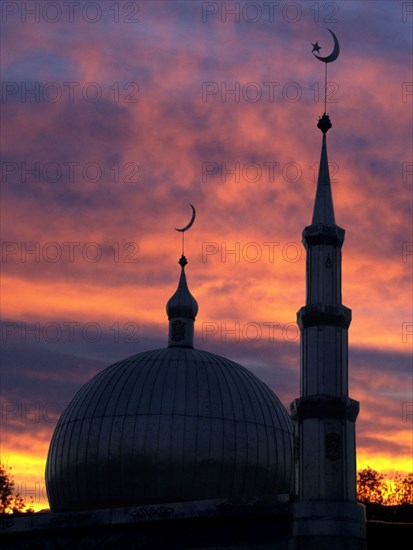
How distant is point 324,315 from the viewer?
141 ft

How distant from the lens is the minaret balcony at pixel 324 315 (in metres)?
43.0

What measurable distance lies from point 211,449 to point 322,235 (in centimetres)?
1208

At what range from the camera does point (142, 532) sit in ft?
148

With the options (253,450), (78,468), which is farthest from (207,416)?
(78,468)

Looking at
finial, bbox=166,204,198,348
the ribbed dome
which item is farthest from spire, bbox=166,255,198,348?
the ribbed dome

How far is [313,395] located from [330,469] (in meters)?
2.55

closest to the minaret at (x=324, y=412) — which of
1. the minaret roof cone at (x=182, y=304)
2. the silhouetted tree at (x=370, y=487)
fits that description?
the minaret roof cone at (x=182, y=304)

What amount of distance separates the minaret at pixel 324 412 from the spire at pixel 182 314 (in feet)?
57.7

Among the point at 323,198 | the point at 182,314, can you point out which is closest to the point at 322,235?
the point at 323,198

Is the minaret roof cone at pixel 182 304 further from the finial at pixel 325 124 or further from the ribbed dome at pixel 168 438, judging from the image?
the finial at pixel 325 124

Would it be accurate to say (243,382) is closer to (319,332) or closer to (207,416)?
(207,416)

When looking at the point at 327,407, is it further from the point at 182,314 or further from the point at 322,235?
the point at 182,314

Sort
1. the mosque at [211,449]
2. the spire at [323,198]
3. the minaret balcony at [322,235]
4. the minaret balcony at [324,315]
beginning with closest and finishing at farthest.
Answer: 1. the mosque at [211,449]
2. the minaret balcony at [324,315]
3. the minaret balcony at [322,235]
4. the spire at [323,198]

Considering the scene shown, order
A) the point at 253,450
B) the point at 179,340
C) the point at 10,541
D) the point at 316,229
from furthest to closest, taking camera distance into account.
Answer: the point at 179,340, the point at 253,450, the point at 10,541, the point at 316,229
